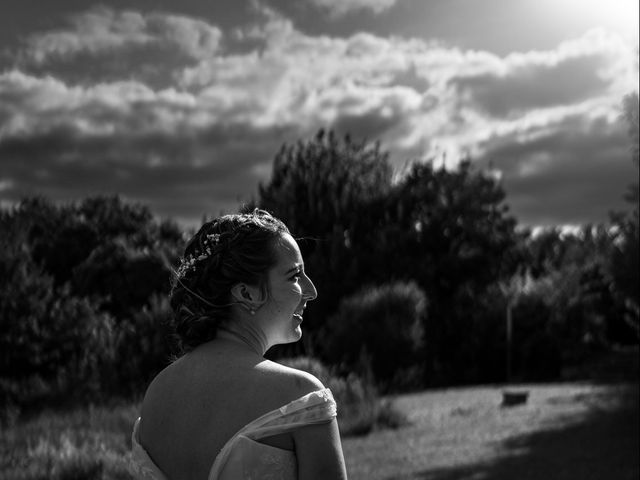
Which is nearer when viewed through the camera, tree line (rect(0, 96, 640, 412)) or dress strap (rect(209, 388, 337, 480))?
dress strap (rect(209, 388, 337, 480))

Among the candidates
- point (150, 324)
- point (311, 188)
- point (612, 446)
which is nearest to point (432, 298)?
point (311, 188)

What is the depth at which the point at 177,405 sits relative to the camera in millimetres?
2449

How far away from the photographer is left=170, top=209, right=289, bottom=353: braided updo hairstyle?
2434mm

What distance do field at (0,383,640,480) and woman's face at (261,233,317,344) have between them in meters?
8.11

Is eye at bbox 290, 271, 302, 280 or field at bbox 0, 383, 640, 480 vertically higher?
eye at bbox 290, 271, 302, 280

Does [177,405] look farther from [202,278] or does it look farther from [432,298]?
[432,298]

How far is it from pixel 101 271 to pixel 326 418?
32.8 metres

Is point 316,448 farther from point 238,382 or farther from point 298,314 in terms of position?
point 298,314

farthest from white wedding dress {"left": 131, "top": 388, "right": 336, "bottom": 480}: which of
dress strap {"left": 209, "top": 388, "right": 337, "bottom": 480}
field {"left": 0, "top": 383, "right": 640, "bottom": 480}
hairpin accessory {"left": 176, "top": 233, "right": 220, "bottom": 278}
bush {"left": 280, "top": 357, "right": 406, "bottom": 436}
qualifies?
bush {"left": 280, "top": 357, "right": 406, "bottom": 436}

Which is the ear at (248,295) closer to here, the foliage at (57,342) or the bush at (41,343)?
the foliage at (57,342)

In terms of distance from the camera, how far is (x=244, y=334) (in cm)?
247

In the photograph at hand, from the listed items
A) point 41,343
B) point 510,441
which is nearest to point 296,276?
point 510,441

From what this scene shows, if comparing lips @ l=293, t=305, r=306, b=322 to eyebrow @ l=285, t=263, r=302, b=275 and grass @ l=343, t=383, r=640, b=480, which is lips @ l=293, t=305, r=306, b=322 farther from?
grass @ l=343, t=383, r=640, b=480

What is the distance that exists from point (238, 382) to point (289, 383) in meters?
0.14
